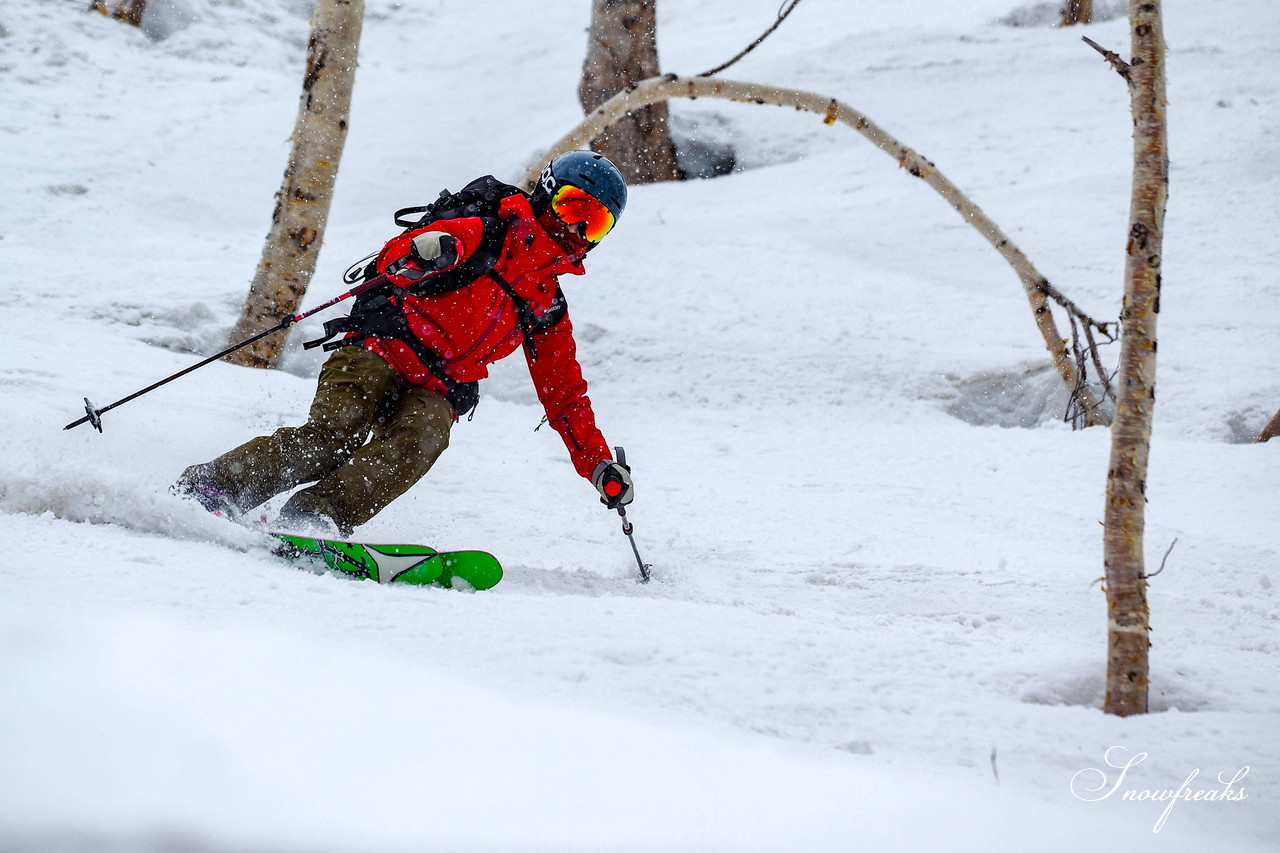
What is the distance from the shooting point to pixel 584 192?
3.84 meters

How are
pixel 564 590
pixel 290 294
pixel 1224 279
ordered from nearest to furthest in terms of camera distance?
pixel 564 590, pixel 290 294, pixel 1224 279

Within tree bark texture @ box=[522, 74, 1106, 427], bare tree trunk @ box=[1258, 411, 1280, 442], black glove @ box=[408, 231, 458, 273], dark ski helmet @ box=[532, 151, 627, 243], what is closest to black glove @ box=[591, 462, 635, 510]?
dark ski helmet @ box=[532, 151, 627, 243]

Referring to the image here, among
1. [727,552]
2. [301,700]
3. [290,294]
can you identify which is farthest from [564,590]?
[290,294]

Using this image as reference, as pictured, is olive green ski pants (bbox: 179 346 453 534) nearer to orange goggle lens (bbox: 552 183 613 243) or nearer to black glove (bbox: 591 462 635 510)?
black glove (bbox: 591 462 635 510)

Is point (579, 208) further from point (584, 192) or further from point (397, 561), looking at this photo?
point (397, 561)

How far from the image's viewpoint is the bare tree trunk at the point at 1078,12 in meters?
13.5

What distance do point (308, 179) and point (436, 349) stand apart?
2818 mm

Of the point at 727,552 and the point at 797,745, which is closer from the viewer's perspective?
the point at 797,745

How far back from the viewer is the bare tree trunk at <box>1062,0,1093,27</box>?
13484 mm

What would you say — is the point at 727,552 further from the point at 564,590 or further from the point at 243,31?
the point at 243,31

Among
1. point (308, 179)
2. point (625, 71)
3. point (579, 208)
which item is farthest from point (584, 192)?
point (625, 71)

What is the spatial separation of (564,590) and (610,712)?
1.54m

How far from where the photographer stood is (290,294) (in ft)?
20.1

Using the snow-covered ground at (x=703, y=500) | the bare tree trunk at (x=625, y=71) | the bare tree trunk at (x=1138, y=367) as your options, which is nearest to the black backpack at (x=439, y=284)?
the snow-covered ground at (x=703, y=500)
